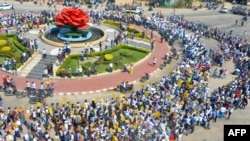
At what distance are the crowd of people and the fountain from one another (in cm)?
1358

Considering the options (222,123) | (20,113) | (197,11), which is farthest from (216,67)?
(197,11)

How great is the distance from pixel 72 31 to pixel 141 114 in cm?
2094

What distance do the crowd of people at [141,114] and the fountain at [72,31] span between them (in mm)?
13584

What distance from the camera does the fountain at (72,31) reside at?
4322 cm

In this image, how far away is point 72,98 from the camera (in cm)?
3350

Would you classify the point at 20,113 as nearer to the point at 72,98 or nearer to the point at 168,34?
the point at 72,98

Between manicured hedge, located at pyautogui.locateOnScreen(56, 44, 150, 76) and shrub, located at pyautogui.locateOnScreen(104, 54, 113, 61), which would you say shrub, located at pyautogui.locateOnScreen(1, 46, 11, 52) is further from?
shrub, located at pyautogui.locateOnScreen(104, 54, 113, 61)

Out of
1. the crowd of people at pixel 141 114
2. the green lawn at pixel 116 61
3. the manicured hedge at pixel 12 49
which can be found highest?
the manicured hedge at pixel 12 49

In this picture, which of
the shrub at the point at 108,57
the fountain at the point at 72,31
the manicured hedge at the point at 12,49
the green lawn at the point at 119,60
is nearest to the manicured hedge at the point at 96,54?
the green lawn at the point at 119,60

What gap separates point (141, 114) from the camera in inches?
1089

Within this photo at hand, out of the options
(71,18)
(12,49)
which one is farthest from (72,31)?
(12,49)

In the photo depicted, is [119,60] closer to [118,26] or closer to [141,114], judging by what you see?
[118,26]

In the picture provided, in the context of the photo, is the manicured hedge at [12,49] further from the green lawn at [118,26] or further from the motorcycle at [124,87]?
the green lawn at [118,26]

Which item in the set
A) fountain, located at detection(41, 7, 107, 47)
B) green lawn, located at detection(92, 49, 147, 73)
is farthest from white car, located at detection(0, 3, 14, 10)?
green lawn, located at detection(92, 49, 147, 73)
